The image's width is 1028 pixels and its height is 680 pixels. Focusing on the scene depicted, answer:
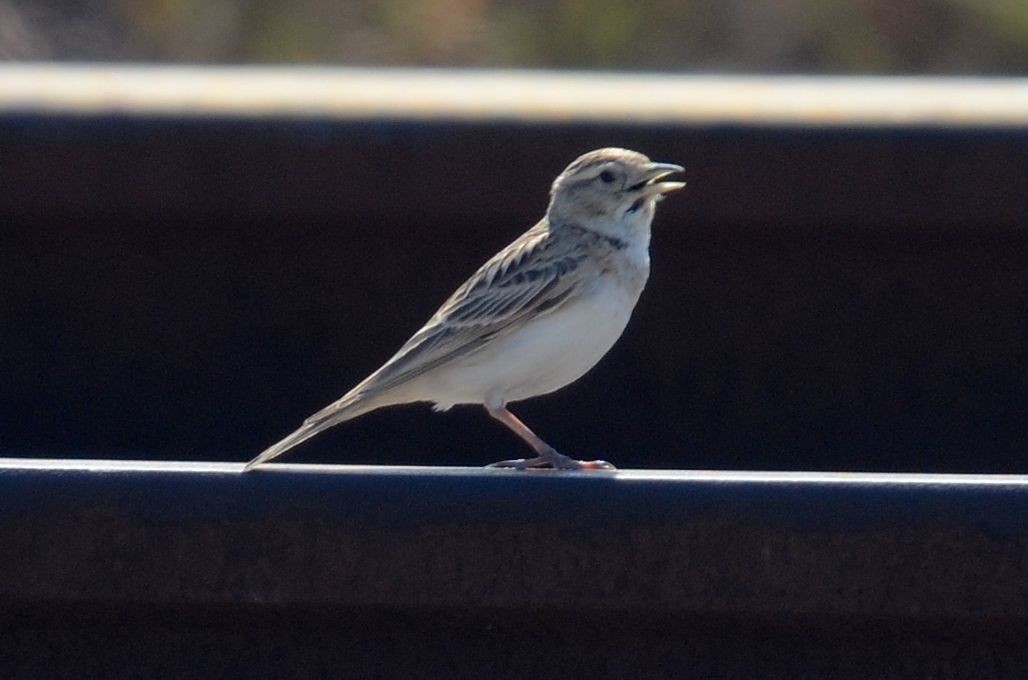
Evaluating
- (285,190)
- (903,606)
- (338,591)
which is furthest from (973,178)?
(338,591)

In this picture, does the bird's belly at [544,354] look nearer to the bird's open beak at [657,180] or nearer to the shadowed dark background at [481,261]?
the bird's open beak at [657,180]

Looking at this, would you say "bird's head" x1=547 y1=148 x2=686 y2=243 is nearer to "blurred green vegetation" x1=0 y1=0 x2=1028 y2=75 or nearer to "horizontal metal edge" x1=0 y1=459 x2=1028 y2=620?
"horizontal metal edge" x1=0 y1=459 x2=1028 y2=620

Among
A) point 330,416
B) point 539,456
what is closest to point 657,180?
point 539,456

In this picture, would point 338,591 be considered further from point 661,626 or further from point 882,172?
point 882,172

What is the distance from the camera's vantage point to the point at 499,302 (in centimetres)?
574

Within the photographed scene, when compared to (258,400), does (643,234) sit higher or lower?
higher

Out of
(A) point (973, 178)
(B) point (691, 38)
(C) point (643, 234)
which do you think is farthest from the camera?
(B) point (691, 38)

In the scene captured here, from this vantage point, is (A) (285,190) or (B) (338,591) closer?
(B) (338,591)

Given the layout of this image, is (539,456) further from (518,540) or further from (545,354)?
(518,540)

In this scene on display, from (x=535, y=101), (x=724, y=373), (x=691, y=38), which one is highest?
(x=691, y=38)

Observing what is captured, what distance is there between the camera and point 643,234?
19.7ft

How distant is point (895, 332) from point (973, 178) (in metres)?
0.70

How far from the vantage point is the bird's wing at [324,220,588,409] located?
563 cm

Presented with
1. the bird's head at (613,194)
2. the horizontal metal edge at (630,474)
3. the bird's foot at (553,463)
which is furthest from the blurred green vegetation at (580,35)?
the horizontal metal edge at (630,474)
